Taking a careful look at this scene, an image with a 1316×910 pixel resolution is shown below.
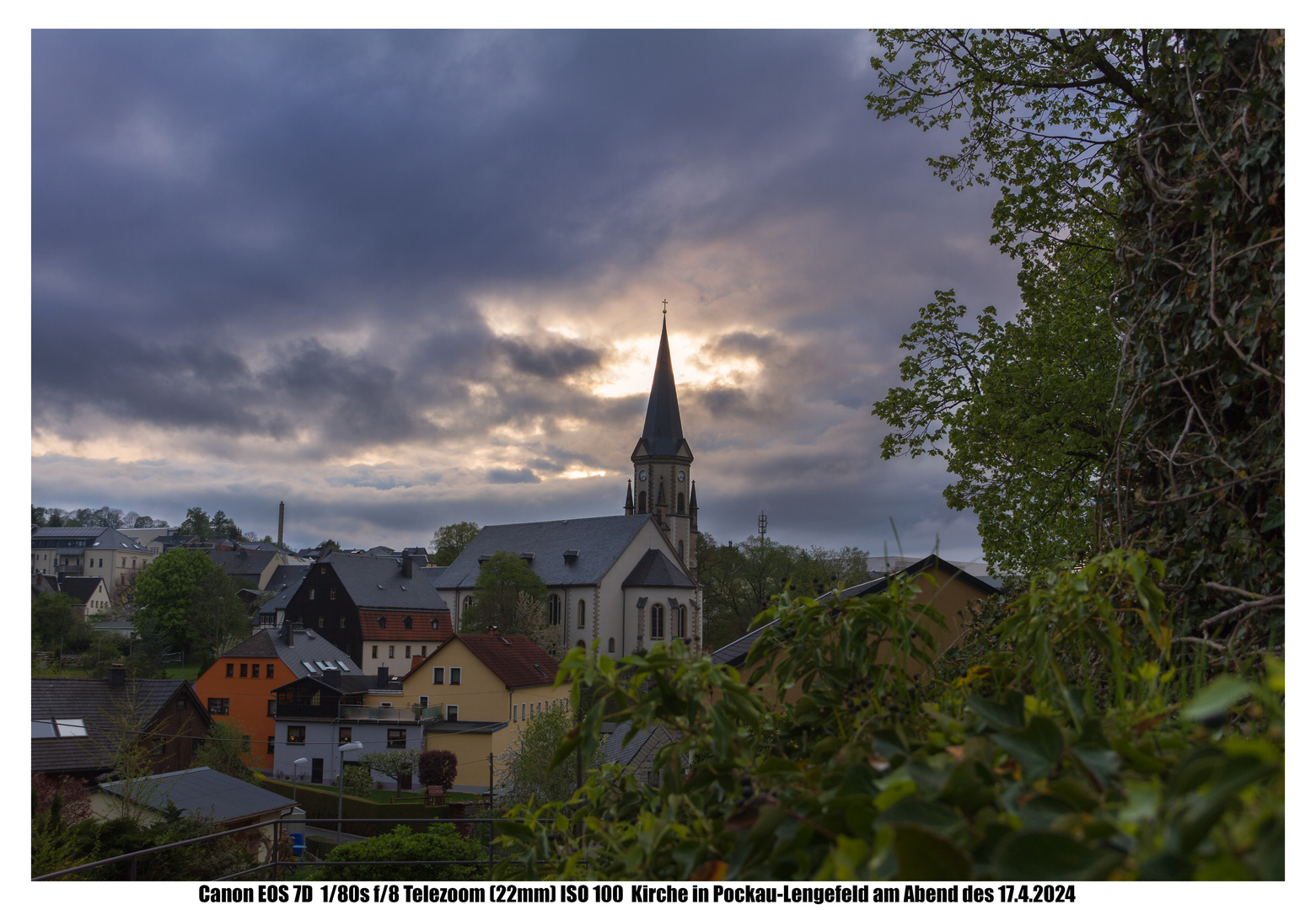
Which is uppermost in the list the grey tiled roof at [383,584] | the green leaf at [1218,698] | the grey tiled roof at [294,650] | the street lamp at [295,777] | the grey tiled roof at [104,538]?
the green leaf at [1218,698]

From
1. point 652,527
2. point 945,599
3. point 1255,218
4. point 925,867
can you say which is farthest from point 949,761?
point 652,527

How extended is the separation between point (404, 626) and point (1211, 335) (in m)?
54.7

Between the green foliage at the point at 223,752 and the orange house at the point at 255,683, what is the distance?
4306 mm

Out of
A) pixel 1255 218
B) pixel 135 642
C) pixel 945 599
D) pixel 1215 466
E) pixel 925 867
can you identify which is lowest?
pixel 135 642

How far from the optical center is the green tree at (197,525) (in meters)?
79.1

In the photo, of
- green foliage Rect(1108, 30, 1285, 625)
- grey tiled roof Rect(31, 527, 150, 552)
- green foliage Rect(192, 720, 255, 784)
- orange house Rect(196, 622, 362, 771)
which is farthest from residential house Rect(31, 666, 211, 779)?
grey tiled roof Rect(31, 527, 150, 552)

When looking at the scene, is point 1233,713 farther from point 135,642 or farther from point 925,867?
point 135,642

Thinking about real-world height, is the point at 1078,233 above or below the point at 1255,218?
above

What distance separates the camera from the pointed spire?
65.3 metres

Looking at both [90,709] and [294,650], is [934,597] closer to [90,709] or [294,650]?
[90,709]

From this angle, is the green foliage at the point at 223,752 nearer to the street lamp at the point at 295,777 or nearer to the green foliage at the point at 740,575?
the street lamp at the point at 295,777

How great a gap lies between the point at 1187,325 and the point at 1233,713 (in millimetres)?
1294

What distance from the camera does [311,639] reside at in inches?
1630

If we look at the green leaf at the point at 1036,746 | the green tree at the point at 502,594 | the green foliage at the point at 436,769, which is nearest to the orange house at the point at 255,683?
the green foliage at the point at 436,769
